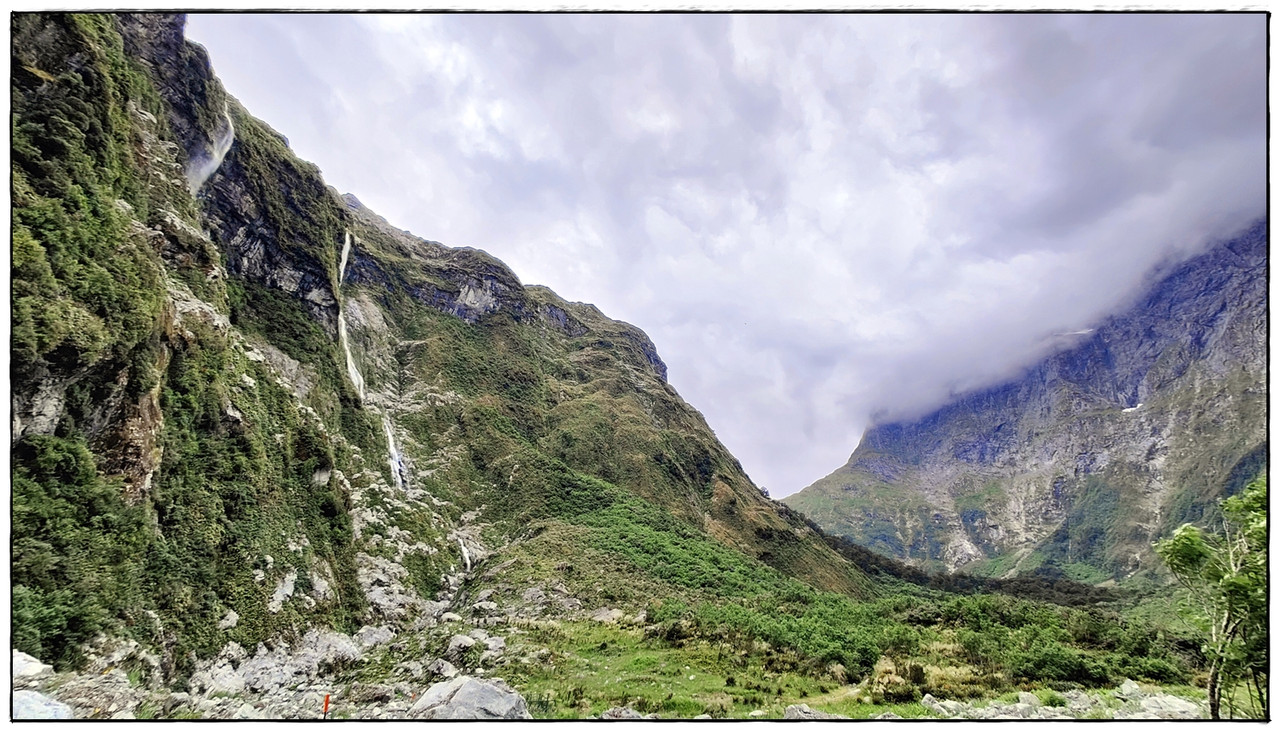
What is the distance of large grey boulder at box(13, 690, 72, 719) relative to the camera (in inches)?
342

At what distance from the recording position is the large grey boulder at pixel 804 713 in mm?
12641

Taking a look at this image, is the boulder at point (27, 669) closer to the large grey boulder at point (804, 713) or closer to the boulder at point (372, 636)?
the boulder at point (372, 636)

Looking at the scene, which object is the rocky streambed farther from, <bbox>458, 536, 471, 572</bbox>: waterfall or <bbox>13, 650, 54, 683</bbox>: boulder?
<bbox>458, 536, 471, 572</bbox>: waterfall

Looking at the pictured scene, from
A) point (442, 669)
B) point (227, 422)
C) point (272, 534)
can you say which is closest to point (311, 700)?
point (442, 669)

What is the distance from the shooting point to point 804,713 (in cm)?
1300

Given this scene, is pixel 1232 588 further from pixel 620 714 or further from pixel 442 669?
pixel 442 669

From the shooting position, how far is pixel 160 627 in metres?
14.8

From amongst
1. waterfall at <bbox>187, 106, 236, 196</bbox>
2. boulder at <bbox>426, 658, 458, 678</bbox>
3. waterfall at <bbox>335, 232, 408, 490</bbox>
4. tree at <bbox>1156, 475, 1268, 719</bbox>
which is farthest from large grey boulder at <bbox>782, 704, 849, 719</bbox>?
waterfall at <bbox>187, 106, 236, 196</bbox>

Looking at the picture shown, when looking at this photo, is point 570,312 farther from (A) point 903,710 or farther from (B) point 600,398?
(A) point 903,710

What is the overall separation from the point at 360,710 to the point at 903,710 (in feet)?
55.1

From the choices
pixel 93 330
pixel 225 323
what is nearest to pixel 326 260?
pixel 225 323

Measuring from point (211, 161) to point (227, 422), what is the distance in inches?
1031

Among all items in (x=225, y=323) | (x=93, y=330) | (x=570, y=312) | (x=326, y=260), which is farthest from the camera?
(x=570, y=312)

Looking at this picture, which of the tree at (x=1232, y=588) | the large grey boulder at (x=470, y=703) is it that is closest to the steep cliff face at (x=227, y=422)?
the large grey boulder at (x=470, y=703)
